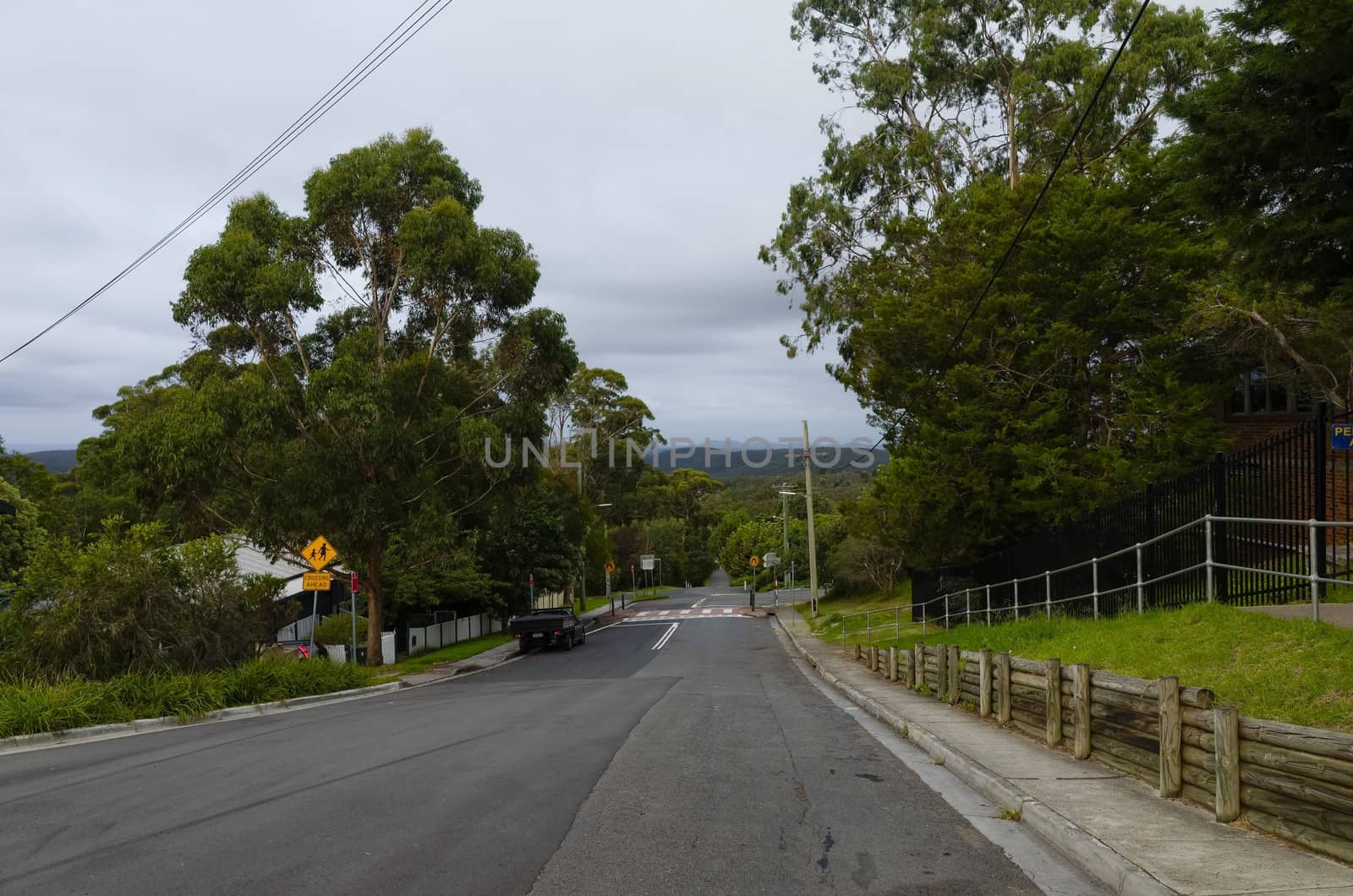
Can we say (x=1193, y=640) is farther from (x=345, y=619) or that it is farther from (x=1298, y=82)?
(x=345, y=619)

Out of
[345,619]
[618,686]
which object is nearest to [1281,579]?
[618,686]

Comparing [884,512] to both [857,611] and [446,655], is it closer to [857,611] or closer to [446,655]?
[446,655]

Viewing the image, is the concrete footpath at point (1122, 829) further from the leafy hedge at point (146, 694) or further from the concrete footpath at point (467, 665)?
the concrete footpath at point (467, 665)

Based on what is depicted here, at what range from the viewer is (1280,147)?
9062mm

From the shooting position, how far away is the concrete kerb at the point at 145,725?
1317cm

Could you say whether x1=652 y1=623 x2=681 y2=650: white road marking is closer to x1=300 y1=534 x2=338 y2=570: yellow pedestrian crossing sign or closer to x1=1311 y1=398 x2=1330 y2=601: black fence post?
x1=300 y1=534 x2=338 y2=570: yellow pedestrian crossing sign

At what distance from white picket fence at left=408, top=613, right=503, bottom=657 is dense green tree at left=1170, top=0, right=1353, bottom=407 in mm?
30965

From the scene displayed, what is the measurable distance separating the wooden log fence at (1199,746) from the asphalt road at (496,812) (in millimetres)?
1366

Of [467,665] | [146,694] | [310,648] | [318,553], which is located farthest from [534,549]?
[146,694]

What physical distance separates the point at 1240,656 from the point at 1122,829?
288 centimetres

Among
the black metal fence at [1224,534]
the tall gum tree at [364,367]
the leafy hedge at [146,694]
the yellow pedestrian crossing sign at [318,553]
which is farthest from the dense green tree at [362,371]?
the black metal fence at [1224,534]

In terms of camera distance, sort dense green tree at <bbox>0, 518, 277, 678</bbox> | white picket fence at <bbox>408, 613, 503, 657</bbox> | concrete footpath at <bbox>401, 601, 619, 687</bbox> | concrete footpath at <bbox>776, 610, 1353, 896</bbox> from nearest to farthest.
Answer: concrete footpath at <bbox>776, 610, 1353, 896</bbox> < dense green tree at <bbox>0, 518, 277, 678</bbox> < concrete footpath at <bbox>401, 601, 619, 687</bbox> < white picket fence at <bbox>408, 613, 503, 657</bbox>

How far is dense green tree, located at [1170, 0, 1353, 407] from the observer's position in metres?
8.36

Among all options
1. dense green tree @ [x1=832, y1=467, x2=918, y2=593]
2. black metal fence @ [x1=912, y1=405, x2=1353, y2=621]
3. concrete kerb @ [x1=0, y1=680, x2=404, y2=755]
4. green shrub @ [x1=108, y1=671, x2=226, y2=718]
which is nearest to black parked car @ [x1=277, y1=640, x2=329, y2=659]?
concrete kerb @ [x1=0, y1=680, x2=404, y2=755]
